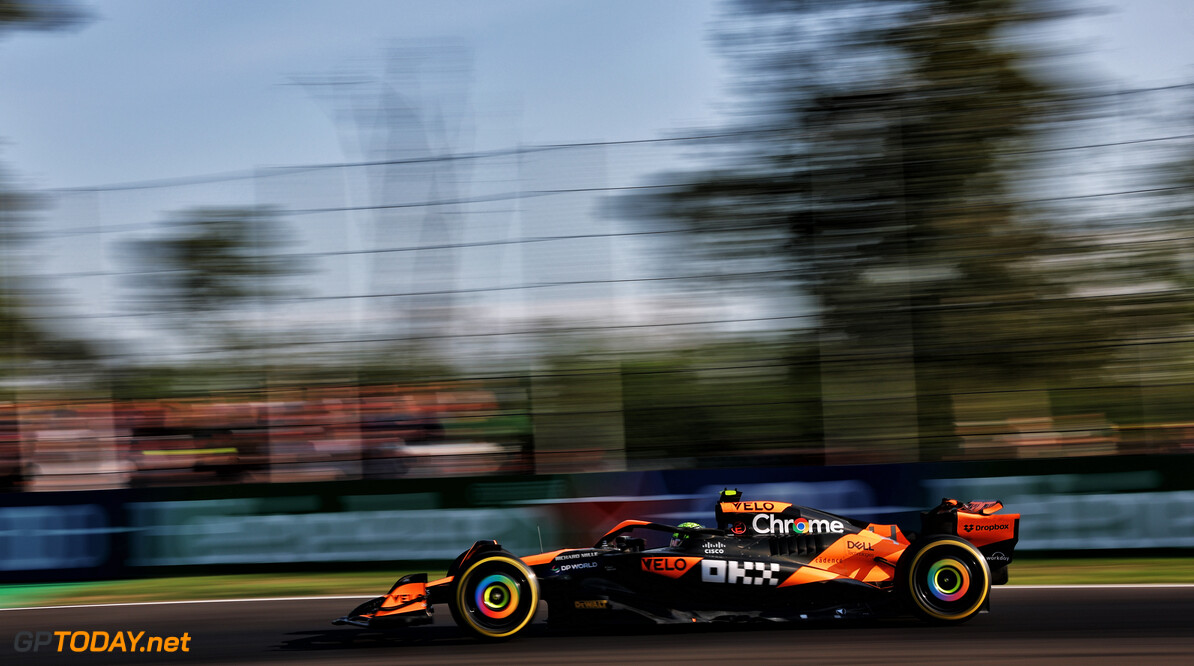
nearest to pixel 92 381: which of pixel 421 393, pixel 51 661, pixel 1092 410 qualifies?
pixel 421 393

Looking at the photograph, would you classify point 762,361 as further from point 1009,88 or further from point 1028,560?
point 1009,88

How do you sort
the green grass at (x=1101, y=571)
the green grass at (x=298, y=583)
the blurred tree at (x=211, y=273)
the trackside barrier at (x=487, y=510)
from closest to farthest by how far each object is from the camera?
the green grass at (x=1101, y=571) → the green grass at (x=298, y=583) → the trackside barrier at (x=487, y=510) → the blurred tree at (x=211, y=273)

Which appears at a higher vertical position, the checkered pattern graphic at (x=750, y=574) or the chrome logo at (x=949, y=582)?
the checkered pattern graphic at (x=750, y=574)

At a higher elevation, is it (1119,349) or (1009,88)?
(1009,88)

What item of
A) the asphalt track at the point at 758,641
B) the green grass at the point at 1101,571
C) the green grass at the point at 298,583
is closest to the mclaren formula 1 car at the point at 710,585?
the asphalt track at the point at 758,641

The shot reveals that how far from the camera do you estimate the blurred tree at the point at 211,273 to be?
11.9 meters

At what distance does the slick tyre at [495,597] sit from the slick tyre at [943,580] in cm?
223

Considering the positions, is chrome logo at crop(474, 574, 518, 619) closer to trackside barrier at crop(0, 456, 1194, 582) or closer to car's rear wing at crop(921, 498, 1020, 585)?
car's rear wing at crop(921, 498, 1020, 585)

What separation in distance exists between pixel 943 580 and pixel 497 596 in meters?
2.68

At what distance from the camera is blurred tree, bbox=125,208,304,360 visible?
1188cm

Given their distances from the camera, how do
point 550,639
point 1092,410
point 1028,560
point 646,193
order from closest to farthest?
point 550,639, point 1028,560, point 1092,410, point 646,193

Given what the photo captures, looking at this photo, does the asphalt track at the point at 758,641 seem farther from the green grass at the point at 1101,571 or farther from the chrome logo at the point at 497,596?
the green grass at the point at 1101,571

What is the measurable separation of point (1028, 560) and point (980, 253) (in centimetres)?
354

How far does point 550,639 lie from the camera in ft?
21.0
